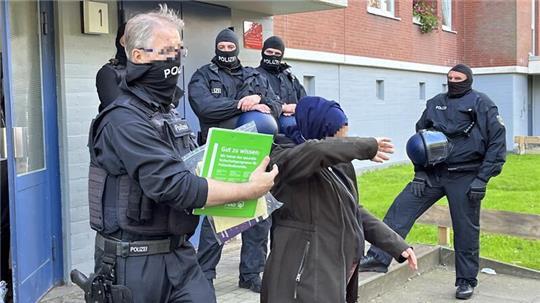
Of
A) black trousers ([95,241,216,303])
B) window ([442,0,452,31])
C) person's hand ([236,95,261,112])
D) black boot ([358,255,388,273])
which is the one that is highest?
window ([442,0,452,31])

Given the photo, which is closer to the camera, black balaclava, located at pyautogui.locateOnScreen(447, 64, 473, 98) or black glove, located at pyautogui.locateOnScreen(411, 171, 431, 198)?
black balaclava, located at pyautogui.locateOnScreen(447, 64, 473, 98)


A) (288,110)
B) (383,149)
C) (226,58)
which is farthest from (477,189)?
(383,149)

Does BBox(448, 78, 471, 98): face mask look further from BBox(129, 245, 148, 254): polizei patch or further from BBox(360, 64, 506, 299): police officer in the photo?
BBox(129, 245, 148, 254): polizei patch

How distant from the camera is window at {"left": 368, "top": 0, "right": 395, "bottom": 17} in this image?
55.2 ft

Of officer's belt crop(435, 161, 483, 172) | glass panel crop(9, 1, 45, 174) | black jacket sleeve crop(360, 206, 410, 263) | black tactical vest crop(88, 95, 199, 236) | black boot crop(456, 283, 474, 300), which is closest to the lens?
black tactical vest crop(88, 95, 199, 236)

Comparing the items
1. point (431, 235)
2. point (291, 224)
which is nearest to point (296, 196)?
point (291, 224)

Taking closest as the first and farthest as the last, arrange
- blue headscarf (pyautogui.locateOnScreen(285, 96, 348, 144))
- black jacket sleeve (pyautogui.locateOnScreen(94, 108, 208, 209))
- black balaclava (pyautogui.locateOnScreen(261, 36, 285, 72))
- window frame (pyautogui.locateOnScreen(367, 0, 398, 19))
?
black jacket sleeve (pyautogui.locateOnScreen(94, 108, 208, 209)), blue headscarf (pyautogui.locateOnScreen(285, 96, 348, 144)), black balaclava (pyautogui.locateOnScreen(261, 36, 285, 72)), window frame (pyautogui.locateOnScreen(367, 0, 398, 19))

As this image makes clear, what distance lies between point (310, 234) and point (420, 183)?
3.25 metres

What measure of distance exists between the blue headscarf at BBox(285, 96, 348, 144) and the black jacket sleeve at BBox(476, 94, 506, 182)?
9.96ft

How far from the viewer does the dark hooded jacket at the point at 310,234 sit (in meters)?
3.30

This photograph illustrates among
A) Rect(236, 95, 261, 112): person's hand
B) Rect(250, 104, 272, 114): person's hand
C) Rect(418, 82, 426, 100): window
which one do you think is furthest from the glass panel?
Rect(418, 82, 426, 100): window

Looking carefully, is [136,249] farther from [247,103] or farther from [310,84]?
[310,84]

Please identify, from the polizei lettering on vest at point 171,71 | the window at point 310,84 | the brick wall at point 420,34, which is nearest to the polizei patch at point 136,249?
the polizei lettering on vest at point 171,71

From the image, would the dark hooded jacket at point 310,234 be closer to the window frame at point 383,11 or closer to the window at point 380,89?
the window frame at point 383,11
